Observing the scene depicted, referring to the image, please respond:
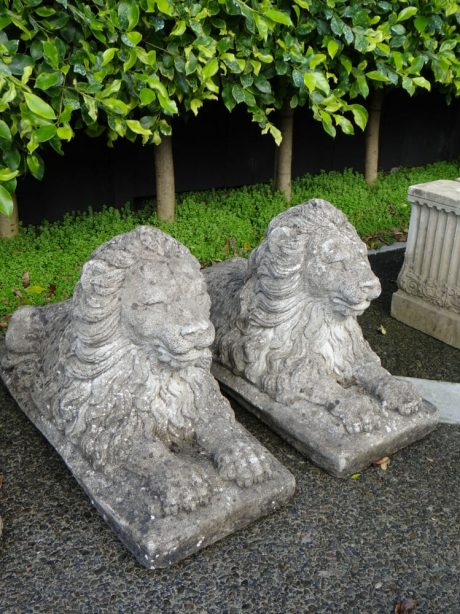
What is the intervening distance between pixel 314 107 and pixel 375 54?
0.87 meters

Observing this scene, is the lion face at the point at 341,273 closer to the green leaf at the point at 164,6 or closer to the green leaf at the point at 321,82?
the green leaf at the point at 321,82

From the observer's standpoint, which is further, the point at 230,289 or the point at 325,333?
the point at 230,289

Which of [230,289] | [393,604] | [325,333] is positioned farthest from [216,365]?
[393,604]

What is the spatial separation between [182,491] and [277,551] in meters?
0.52

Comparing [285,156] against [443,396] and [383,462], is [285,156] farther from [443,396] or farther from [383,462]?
[383,462]

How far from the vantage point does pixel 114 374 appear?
9.64ft

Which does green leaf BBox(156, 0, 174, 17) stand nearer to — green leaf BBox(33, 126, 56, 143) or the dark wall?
green leaf BBox(33, 126, 56, 143)

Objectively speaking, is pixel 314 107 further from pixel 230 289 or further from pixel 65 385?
pixel 65 385

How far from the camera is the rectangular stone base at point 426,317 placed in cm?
469

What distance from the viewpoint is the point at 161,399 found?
9.89 feet

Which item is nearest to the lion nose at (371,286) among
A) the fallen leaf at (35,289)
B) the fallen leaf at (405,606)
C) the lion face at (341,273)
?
the lion face at (341,273)

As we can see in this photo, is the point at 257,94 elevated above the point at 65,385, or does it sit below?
above

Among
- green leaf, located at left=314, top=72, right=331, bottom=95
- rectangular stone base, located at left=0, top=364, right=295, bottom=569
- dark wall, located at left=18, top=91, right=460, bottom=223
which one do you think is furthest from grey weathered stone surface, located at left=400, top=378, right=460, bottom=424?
dark wall, located at left=18, top=91, right=460, bottom=223

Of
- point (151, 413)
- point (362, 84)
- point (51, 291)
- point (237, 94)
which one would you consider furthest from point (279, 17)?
point (151, 413)
